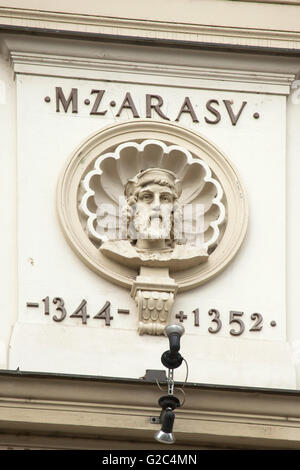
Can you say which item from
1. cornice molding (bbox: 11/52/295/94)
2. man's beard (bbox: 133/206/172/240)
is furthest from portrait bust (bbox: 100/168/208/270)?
cornice molding (bbox: 11/52/295/94)

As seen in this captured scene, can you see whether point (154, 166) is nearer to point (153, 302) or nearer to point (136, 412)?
point (153, 302)

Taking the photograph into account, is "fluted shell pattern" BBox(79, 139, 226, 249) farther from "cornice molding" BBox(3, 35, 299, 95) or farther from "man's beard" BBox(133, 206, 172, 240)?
"cornice molding" BBox(3, 35, 299, 95)

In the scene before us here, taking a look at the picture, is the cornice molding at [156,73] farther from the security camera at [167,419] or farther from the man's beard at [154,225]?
the security camera at [167,419]

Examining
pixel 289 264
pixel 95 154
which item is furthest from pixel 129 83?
pixel 289 264

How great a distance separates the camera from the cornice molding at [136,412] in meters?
19.3

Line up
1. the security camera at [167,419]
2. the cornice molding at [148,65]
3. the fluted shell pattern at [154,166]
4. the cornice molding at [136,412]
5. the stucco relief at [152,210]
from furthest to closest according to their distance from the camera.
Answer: the cornice molding at [148,65] → the fluted shell pattern at [154,166] → the stucco relief at [152,210] → the cornice molding at [136,412] → the security camera at [167,419]

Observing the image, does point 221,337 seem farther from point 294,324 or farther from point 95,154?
point 95,154

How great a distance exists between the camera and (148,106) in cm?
2133

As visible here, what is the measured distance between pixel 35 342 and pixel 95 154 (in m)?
1.91

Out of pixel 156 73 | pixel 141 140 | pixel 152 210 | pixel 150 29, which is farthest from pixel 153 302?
pixel 150 29

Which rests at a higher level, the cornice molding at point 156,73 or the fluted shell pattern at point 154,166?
the cornice molding at point 156,73

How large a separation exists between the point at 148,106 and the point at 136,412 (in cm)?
317

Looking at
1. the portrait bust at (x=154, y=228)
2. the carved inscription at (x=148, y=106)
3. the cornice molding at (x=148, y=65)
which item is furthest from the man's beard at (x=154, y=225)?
the cornice molding at (x=148, y=65)

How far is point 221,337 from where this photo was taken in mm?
20359
